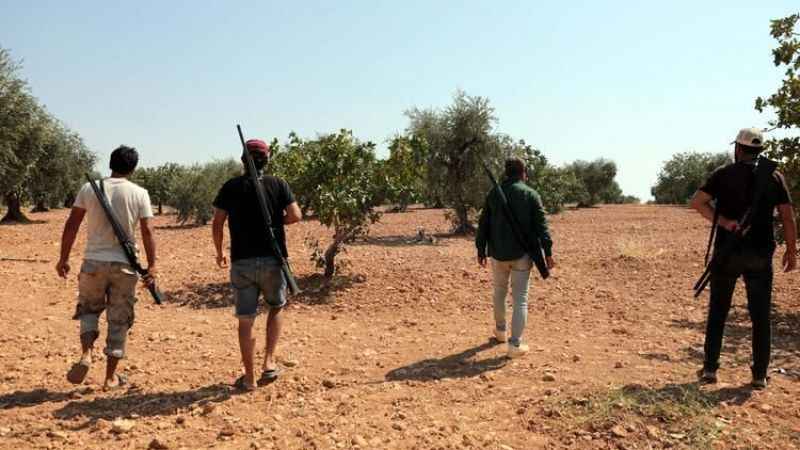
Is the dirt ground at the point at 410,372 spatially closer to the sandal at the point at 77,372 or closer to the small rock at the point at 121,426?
the small rock at the point at 121,426

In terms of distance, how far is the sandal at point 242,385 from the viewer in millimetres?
4973

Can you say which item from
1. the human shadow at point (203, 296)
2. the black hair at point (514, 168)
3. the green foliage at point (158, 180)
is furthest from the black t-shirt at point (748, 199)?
the green foliage at point (158, 180)

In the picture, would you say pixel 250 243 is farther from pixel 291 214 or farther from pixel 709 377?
pixel 709 377

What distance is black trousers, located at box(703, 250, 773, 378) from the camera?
479 centimetres

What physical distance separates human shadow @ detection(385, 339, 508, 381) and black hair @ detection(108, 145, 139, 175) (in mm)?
2816

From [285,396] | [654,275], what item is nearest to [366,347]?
[285,396]

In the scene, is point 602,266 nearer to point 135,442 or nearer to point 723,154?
point 135,442

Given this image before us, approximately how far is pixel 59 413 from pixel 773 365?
6.13 m

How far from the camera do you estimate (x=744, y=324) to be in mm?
7598

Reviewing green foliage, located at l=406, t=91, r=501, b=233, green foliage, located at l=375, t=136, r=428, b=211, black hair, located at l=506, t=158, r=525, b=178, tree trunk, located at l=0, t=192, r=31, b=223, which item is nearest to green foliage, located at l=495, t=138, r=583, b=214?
green foliage, located at l=406, t=91, r=501, b=233

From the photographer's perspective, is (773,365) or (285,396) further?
(773,365)

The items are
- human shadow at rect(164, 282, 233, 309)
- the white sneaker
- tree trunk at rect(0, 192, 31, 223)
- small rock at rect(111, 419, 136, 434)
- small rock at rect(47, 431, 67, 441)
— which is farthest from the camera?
tree trunk at rect(0, 192, 31, 223)

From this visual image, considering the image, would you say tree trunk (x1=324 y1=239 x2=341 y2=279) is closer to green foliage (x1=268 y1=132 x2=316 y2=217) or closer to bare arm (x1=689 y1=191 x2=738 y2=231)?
green foliage (x1=268 y1=132 x2=316 y2=217)

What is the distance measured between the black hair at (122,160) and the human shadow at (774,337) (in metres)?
5.39
